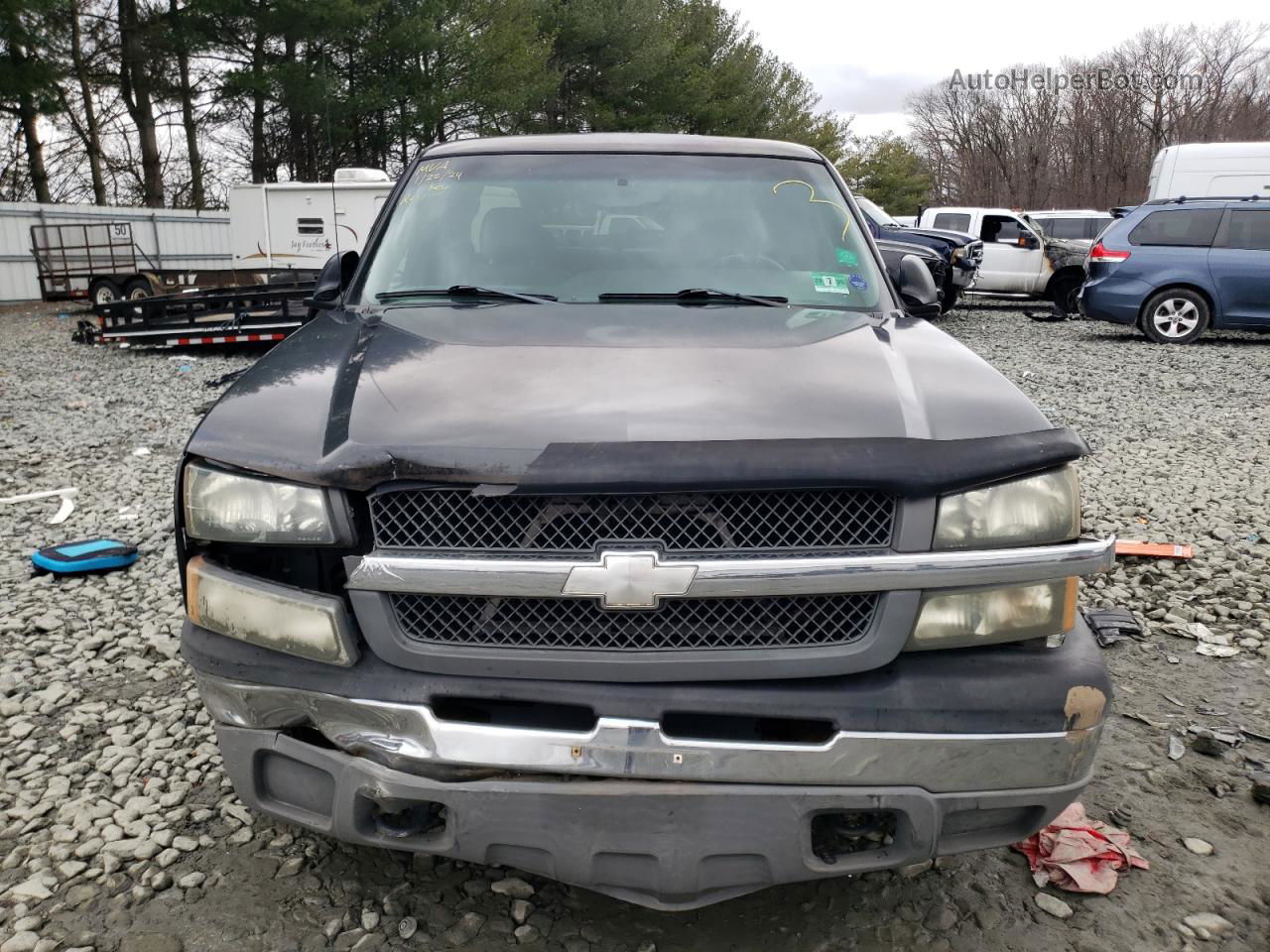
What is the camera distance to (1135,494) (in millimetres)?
6164

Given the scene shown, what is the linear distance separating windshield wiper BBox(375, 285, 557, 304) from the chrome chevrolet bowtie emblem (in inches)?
51.9

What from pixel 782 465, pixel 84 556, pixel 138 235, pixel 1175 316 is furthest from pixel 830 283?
pixel 138 235

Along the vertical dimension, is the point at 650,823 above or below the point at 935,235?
below

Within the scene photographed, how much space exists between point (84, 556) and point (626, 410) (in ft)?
12.2

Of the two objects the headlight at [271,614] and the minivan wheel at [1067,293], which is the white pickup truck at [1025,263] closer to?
the minivan wheel at [1067,293]

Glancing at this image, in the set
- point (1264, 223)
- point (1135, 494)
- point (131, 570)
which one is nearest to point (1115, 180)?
point (1264, 223)

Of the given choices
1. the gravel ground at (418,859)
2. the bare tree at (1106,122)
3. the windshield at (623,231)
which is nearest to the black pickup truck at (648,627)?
the gravel ground at (418,859)

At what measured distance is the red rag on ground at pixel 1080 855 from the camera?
8.28ft

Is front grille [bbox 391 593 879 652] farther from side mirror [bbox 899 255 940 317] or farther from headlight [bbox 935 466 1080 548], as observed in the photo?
side mirror [bbox 899 255 940 317]

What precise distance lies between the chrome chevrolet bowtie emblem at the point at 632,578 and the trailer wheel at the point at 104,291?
21.1 meters

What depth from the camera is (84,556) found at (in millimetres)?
4781

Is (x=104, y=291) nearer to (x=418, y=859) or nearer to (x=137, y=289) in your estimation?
(x=137, y=289)

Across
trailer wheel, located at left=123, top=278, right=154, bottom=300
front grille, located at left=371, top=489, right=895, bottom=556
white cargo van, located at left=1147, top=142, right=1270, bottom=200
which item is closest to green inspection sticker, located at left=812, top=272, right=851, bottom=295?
front grille, located at left=371, top=489, right=895, bottom=556

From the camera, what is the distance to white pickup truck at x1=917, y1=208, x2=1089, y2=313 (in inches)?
724
